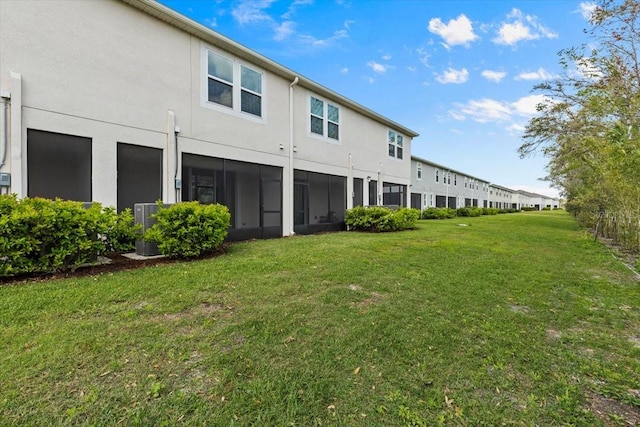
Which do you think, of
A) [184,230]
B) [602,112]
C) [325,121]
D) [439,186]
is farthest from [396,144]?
[184,230]

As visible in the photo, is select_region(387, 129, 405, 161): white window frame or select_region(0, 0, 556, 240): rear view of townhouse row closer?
select_region(0, 0, 556, 240): rear view of townhouse row

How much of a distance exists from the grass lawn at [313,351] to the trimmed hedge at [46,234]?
406mm

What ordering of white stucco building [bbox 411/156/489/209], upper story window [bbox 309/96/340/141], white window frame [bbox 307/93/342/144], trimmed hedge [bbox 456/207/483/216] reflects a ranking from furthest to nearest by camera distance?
trimmed hedge [bbox 456/207/483/216], white stucco building [bbox 411/156/489/209], upper story window [bbox 309/96/340/141], white window frame [bbox 307/93/342/144]

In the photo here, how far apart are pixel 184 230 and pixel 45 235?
2.10 m

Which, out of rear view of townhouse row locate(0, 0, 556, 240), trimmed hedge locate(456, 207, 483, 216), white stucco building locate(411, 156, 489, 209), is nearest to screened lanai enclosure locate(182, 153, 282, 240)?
rear view of townhouse row locate(0, 0, 556, 240)

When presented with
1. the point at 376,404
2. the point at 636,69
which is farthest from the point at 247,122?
the point at 636,69

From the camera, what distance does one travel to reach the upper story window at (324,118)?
12570mm

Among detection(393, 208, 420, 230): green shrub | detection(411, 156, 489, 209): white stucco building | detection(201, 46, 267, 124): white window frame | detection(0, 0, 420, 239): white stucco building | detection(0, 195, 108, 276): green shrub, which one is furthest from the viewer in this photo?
detection(411, 156, 489, 209): white stucco building

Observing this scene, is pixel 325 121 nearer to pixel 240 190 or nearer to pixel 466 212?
pixel 240 190

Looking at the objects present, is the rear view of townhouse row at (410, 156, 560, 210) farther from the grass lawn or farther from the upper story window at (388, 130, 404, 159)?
the grass lawn

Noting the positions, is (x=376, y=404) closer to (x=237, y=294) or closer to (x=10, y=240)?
(x=237, y=294)

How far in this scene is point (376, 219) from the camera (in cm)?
1284

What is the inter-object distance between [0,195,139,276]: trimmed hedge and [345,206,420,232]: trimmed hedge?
30.6 feet

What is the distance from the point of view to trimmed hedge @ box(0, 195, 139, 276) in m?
4.42
